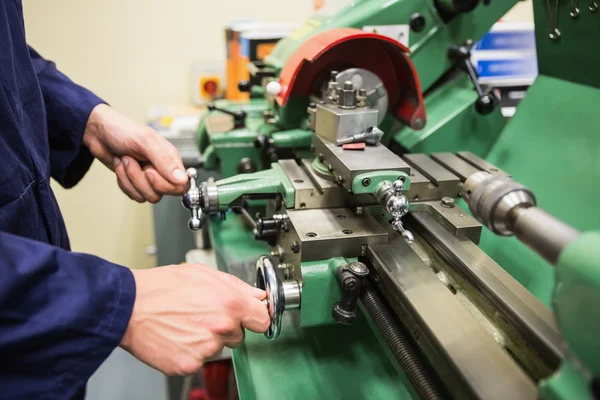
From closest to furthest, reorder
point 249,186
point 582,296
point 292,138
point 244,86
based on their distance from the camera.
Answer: point 582,296 → point 249,186 → point 292,138 → point 244,86

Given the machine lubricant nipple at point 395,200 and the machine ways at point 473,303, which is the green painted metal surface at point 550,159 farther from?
the machine lubricant nipple at point 395,200

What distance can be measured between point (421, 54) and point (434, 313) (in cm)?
92

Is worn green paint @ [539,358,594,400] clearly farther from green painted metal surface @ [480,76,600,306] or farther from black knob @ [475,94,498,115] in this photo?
black knob @ [475,94,498,115]

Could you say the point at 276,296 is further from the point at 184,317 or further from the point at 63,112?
the point at 63,112

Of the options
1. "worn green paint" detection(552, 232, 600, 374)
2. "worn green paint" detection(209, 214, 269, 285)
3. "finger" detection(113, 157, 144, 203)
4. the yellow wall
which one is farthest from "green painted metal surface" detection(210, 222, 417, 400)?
the yellow wall

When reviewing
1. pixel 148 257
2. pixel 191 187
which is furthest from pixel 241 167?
pixel 148 257

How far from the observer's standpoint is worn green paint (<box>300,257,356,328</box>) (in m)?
0.76

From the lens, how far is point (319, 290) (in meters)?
0.77

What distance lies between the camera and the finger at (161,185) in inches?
40.5

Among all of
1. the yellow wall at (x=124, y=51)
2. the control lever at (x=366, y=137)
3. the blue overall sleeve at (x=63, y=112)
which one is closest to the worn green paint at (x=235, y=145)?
the blue overall sleeve at (x=63, y=112)

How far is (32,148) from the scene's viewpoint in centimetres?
84

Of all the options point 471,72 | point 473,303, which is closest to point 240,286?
point 473,303

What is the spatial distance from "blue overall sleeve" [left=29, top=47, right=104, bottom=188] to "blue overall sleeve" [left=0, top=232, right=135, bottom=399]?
58 cm

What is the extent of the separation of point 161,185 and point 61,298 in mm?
465
